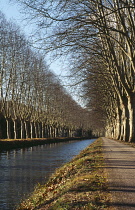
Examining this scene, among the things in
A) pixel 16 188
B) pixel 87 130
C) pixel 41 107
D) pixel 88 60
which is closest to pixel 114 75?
pixel 88 60

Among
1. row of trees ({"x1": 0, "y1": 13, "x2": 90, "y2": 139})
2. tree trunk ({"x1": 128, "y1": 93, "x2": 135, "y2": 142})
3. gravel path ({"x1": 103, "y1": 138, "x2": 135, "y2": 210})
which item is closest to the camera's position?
gravel path ({"x1": 103, "y1": 138, "x2": 135, "y2": 210})

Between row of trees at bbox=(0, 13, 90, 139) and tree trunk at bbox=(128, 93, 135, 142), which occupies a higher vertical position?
row of trees at bbox=(0, 13, 90, 139)

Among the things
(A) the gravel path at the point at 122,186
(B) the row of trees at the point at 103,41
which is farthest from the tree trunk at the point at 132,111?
(A) the gravel path at the point at 122,186

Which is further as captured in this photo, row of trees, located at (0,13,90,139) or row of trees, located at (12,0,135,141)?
row of trees, located at (0,13,90,139)

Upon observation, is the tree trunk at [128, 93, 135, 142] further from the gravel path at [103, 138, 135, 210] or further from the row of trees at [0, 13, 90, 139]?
the gravel path at [103, 138, 135, 210]

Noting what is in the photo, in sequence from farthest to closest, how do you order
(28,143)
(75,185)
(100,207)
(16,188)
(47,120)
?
(47,120), (28,143), (16,188), (75,185), (100,207)

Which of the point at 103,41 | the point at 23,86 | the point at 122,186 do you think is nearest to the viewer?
the point at 122,186

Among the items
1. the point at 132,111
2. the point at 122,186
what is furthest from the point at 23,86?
the point at 122,186

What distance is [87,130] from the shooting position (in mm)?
131625

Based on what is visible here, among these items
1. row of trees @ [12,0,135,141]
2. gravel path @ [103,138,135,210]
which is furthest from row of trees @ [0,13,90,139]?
gravel path @ [103,138,135,210]

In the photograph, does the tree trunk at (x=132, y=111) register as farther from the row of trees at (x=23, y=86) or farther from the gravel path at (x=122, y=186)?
the gravel path at (x=122, y=186)

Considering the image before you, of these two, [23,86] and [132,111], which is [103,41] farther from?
[23,86]

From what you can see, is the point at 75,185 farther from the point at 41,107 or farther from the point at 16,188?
the point at 41,107

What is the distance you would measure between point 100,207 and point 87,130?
416 feet
